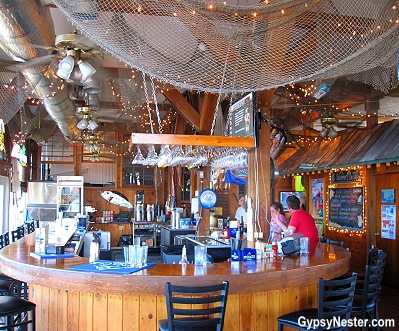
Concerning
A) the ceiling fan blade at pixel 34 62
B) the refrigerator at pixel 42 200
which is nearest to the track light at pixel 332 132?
the ceiling fan blade at pixel 34 62

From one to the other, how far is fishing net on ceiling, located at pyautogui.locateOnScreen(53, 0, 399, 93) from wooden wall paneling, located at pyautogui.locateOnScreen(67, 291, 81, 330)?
205cm

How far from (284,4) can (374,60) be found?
1.08m

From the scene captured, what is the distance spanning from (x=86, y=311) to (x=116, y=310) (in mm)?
288

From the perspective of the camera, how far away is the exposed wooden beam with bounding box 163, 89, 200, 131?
319 inches

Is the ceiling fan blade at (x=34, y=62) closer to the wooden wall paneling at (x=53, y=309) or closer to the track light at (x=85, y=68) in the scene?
the track light at (x=85, y=68)

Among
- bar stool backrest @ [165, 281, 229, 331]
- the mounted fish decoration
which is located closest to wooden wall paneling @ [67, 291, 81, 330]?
bar stool backrest @ [165, 281, 229, 331]

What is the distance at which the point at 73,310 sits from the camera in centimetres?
399

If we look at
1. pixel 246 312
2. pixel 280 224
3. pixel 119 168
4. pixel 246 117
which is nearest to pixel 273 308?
pixel 246 312

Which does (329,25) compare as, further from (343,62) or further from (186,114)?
(186,114)

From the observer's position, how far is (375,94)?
7832 millimetres

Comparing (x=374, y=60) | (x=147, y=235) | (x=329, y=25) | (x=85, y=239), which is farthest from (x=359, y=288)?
(x=147, y=235)

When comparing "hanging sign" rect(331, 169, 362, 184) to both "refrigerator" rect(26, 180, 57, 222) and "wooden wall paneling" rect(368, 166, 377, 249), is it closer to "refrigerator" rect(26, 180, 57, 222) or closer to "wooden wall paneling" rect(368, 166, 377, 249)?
"wooden wall paneling" rect(368, 166, 377, 249)

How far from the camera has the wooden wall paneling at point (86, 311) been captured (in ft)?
12.8

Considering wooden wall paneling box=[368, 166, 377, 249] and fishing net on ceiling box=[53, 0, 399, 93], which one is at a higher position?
fishing net on ceiling box=[53, 0, 399, 93]
